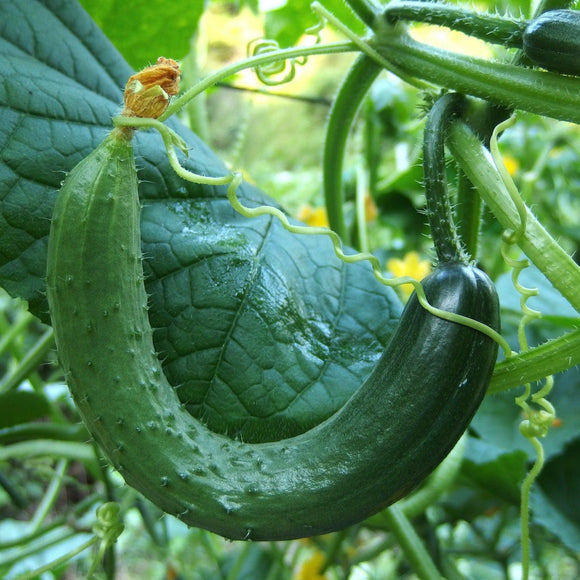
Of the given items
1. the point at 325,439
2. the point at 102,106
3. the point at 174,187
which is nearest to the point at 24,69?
the point at 102,106

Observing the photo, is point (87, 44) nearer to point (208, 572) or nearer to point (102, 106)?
point (102, 106)

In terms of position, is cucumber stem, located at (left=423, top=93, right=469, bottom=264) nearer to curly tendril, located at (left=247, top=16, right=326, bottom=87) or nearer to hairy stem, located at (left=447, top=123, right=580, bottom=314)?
hairy stem, located at (left=447, top=123, right=580, bottom=314)

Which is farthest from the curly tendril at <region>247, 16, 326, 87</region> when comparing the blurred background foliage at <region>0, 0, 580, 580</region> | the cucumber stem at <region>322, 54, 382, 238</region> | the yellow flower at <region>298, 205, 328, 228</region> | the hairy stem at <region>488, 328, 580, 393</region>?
the yellow flower at <region>298, 205, 328, 228</region>

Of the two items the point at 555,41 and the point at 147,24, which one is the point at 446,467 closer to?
the point at 555,41

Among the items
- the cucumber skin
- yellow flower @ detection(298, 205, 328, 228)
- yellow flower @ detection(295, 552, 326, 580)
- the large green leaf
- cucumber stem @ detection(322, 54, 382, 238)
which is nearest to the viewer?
the cucumber skin

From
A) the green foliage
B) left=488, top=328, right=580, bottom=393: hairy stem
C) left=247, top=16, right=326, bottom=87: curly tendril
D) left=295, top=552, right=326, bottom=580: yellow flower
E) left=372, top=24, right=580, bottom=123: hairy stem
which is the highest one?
the green foliage

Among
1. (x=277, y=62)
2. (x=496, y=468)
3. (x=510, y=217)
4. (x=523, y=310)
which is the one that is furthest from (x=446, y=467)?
(x=277, y=62)
